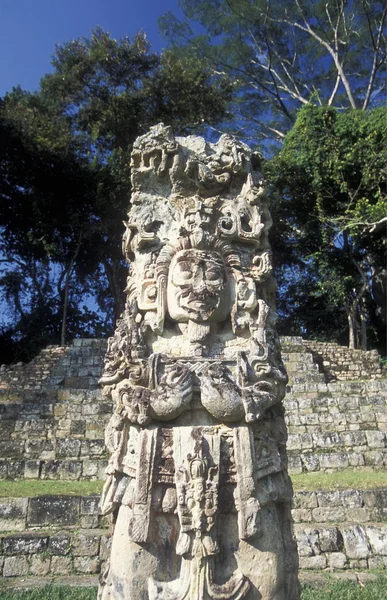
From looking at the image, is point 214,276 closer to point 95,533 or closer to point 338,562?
point 95,533

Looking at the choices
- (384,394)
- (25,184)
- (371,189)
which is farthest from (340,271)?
(25,184)

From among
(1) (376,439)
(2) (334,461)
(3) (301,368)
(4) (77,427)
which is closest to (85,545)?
(4) (77,427)

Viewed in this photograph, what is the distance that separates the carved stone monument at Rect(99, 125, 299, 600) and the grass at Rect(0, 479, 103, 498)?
2534mm

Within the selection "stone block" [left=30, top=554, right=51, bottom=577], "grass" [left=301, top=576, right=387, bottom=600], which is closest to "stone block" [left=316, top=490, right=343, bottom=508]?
"grass" [left=301, top=576, right=387, bottom=600]

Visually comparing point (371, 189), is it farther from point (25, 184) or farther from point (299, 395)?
point (25, 184)

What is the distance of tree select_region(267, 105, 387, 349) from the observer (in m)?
15.7

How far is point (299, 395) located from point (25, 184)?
46.2 ft

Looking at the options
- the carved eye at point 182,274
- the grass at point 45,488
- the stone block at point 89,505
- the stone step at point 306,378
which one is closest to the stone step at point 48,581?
the stone block at point 89,505

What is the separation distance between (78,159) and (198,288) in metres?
16.0

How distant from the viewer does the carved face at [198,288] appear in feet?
10.3

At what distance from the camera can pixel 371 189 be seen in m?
15.7

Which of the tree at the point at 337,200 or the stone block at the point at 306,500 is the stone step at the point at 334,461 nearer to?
the stone block at the point at 306,500

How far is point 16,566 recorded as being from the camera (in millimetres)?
4355

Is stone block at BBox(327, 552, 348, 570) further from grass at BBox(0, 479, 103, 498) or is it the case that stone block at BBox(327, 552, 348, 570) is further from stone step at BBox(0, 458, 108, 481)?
stone step at BBox(0, 458, 108, 481)
